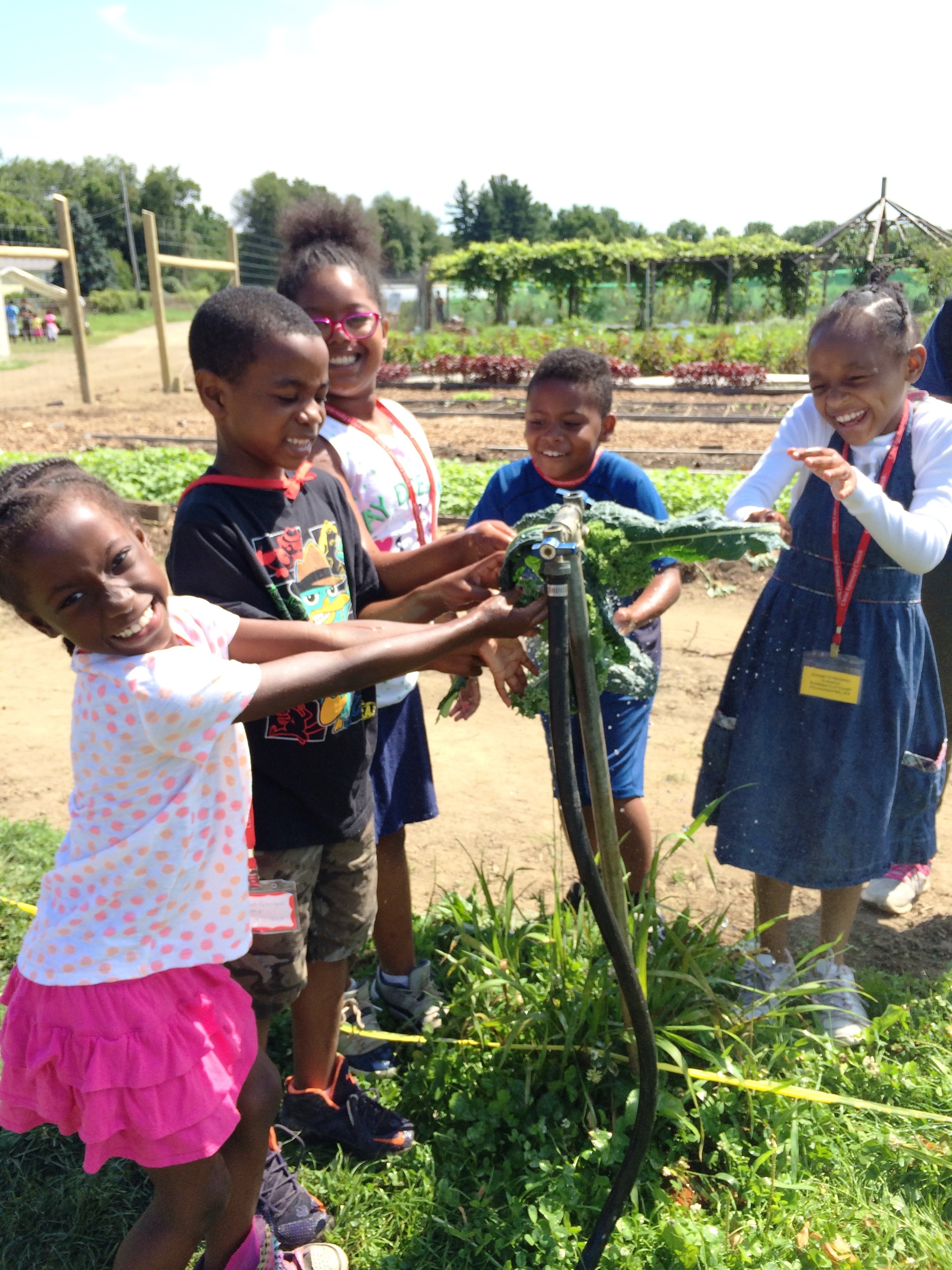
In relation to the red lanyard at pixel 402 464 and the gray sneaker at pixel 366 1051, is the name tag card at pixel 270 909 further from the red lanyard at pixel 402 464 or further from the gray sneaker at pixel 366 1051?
the red lanyard at pixel 402 464

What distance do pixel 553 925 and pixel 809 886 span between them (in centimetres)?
69

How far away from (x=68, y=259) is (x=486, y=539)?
576 inches

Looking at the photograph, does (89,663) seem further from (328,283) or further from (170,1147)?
(328,283)

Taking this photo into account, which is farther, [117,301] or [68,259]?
[117,301]

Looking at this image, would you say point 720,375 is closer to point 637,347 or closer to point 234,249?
point 637,347

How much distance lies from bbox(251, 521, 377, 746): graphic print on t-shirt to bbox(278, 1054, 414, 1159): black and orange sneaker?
3.12 ft

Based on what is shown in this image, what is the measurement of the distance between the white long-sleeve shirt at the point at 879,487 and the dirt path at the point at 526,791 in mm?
953

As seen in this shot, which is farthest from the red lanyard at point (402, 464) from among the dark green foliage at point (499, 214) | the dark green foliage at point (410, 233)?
the dark green foliage at point (499, 214)

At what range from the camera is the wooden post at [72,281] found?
13789mm

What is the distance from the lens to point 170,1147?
1497 millimetres

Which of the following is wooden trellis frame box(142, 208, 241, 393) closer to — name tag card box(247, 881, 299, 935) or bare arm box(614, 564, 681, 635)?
bare arm box(614, 564, 681, 635)

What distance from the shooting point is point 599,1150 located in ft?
6.96

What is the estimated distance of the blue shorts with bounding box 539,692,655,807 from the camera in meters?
2.60

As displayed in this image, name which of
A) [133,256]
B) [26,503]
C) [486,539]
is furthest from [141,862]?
[133,256]
